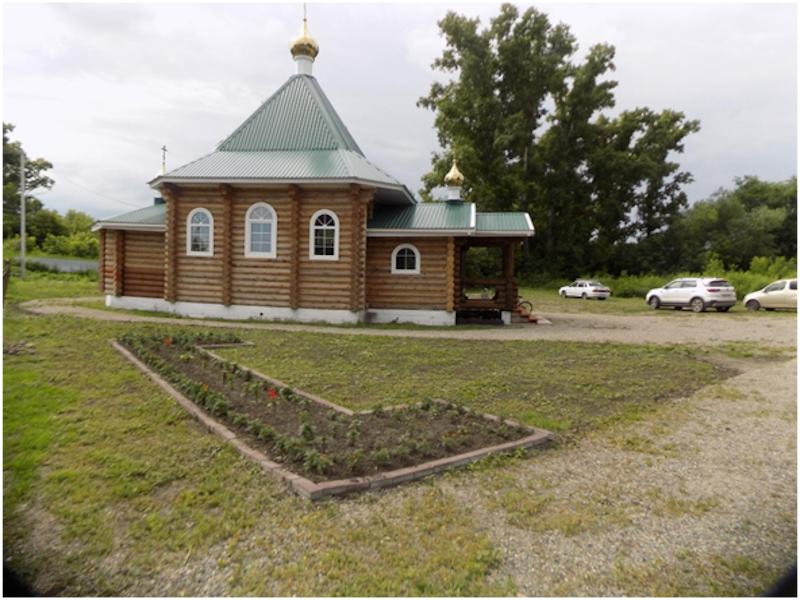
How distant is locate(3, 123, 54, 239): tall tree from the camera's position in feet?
5.44

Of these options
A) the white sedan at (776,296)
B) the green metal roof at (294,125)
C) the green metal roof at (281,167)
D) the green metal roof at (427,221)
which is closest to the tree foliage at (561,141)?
the white sedan at (776,296)

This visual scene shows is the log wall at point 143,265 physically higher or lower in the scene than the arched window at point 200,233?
lower

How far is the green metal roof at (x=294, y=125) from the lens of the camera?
585 inches

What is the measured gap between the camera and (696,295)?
2.24 meters

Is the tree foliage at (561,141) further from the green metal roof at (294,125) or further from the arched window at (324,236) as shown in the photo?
the green metal roof at (294,125)

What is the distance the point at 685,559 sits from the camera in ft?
6.20

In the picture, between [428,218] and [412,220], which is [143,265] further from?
[428,218]

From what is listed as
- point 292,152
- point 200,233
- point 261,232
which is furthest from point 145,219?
point 292,152

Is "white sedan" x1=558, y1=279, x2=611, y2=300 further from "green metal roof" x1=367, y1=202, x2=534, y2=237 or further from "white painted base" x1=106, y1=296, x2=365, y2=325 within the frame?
"white painted base" x1=106, y1=296, x2=365, y2=325

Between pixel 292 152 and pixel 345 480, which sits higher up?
pixel 292 152

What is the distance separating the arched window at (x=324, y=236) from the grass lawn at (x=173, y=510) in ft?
30.6

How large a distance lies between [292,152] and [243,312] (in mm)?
5378

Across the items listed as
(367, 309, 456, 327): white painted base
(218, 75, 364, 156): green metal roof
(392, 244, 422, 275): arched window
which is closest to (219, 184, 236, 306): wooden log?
(218, 75, 364, 156): green metal roof

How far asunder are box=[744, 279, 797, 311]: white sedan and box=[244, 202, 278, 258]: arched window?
1348 cm
